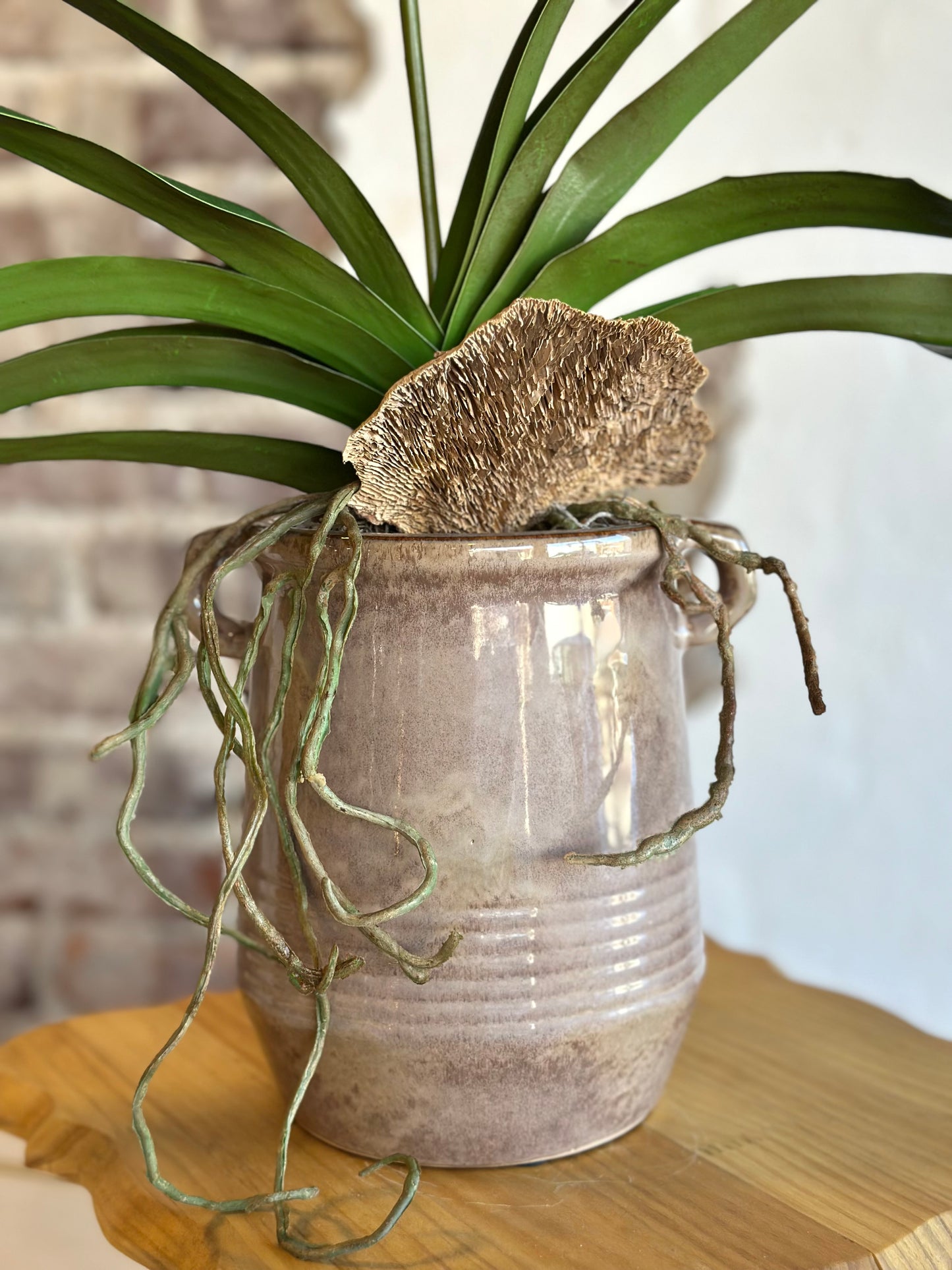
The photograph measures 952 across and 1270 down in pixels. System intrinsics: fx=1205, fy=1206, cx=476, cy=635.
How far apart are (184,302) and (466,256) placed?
0.50 feet

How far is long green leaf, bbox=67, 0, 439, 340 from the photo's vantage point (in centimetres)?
59

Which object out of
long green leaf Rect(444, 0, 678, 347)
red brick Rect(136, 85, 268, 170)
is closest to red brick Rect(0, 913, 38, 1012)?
red brick Rect(136, 85, 268, 170)

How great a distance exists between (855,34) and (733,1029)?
2.91ft

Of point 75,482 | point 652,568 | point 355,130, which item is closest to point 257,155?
point 355,130

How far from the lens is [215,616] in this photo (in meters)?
0.68

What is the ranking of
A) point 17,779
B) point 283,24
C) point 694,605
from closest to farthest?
Answer: point 694,605
point 283,24
point 17,779

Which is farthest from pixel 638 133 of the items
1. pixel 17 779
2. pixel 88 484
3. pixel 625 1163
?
pixel 17 779

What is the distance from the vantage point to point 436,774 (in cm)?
58

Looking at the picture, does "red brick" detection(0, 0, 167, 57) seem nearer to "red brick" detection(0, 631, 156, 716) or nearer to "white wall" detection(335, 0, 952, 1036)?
"white wall" detection(335, 0, 952, 1036)

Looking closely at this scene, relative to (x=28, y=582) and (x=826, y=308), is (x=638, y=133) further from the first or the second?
(x=28, y=582)

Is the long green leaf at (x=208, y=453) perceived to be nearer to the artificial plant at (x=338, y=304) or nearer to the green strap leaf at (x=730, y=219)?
the artificial plant at (x=338, y=304)

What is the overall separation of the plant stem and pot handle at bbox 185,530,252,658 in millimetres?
200

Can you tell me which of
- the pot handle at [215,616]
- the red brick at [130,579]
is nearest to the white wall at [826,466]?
the red brick at [130,579]

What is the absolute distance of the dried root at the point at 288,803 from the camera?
0.55 meters
